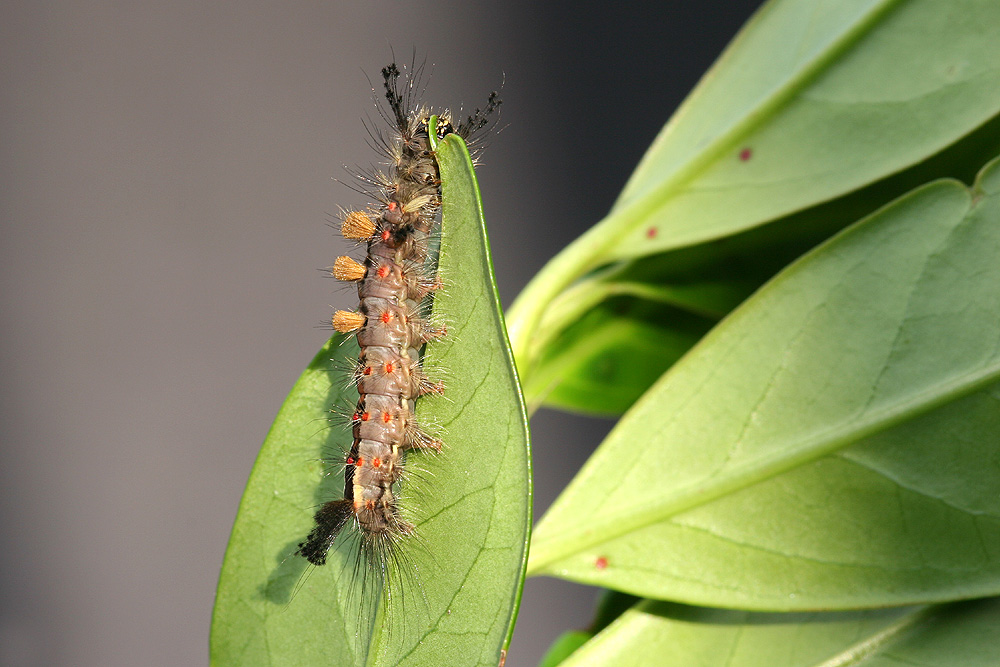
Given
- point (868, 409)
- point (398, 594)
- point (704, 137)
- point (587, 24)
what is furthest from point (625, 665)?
point (587, 24)

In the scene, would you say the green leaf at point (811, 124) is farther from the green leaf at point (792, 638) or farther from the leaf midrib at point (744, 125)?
the green leaf at point (792, 638)

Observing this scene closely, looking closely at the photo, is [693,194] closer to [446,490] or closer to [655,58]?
[446,490]

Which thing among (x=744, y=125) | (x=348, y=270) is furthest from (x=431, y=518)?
(x=744, y=125)

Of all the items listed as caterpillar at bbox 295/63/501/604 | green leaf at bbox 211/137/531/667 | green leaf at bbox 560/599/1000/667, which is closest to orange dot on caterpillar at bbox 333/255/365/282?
caterpillar at bbox 295/63/501/604

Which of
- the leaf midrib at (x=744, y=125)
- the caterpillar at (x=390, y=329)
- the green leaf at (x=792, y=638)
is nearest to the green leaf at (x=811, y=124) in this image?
the leaf midrib at (x=744, y=125)

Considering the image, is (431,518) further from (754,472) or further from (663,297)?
(663,297)

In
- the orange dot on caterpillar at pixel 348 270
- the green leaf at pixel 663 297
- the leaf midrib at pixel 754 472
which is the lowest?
the leaf midrib at pixel 754 472

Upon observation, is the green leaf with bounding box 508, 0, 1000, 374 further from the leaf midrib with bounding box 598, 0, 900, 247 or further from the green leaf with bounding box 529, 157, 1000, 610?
the green leaf with bounding box 529, 157, 1000, 610
